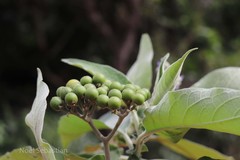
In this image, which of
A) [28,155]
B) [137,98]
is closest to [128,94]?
[137,98]

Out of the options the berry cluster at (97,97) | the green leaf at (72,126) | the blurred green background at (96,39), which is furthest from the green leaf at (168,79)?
the blurred green background at (96,39)

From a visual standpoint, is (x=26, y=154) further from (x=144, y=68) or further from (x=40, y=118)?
(x=144, y=68)

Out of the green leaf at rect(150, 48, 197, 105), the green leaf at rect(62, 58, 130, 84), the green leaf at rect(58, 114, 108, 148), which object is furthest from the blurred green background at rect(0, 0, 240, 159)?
the green leaf at rect(150, 48, 197, 105)

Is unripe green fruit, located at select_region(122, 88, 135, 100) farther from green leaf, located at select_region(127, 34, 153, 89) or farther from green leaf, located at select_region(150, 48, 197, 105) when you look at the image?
green leaf, located at select_region(127, 34, 153, 89)

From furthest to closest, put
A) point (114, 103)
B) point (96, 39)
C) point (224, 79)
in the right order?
point (96, 39) < point (224, 79) < point (114, 103)

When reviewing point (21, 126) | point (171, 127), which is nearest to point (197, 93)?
point (171, 127)

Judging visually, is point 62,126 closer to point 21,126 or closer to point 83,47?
point 21,126
